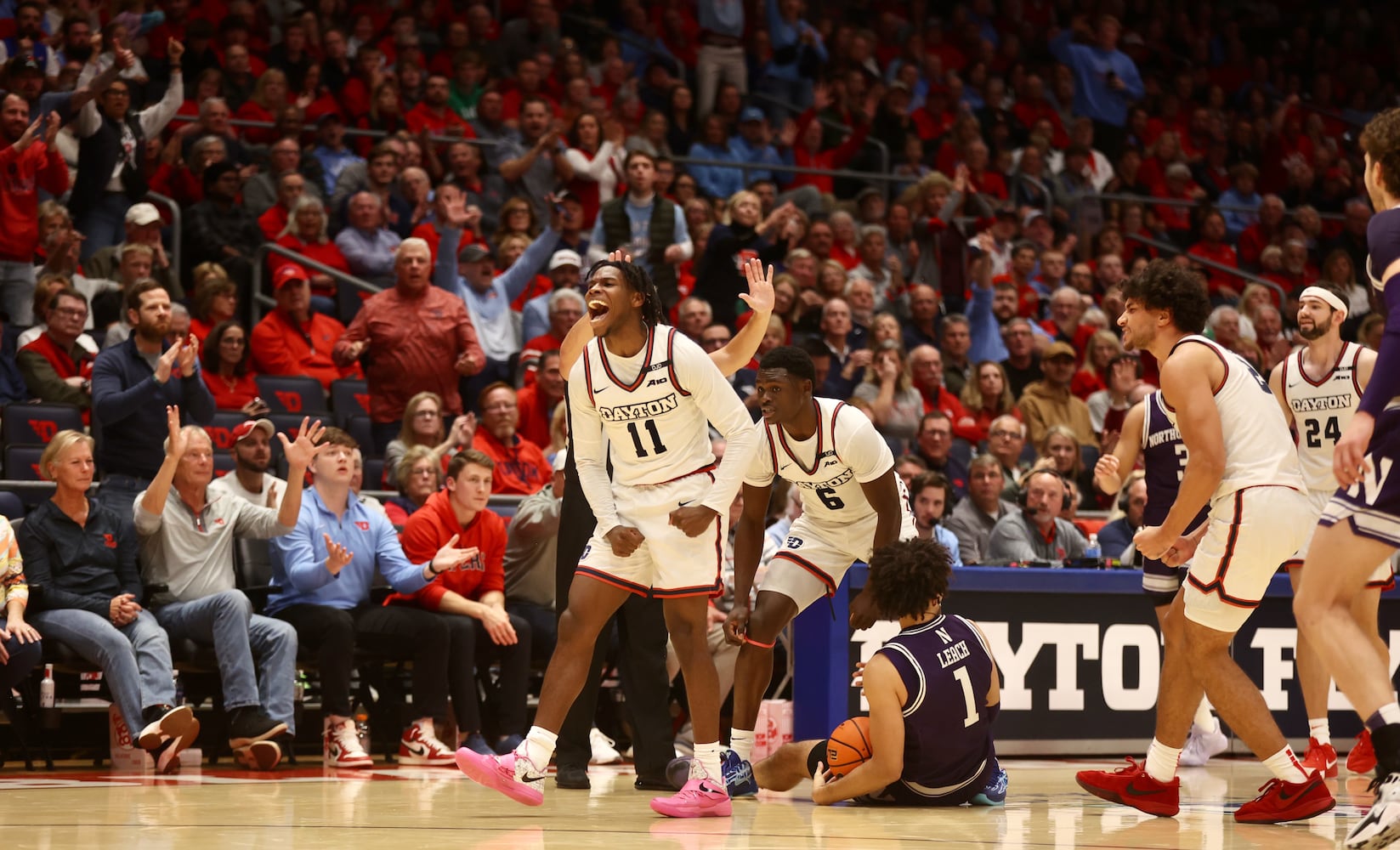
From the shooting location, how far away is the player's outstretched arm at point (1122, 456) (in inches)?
270

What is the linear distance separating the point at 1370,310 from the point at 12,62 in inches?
539

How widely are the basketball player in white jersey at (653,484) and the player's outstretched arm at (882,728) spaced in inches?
22.8

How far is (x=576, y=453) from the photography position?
253 inches

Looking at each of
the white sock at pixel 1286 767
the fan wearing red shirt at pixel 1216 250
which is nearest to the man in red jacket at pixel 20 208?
the white sock at pixel 1286 767

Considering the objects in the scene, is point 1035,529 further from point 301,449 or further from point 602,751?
→ point 301,449

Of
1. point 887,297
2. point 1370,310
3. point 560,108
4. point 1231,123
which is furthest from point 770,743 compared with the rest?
point 1231,123

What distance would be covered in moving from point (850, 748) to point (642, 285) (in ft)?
6.65

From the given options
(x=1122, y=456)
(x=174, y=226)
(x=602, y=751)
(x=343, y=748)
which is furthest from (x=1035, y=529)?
(x=174, y=226)

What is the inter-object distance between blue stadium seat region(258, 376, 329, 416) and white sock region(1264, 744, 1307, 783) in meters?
6.60

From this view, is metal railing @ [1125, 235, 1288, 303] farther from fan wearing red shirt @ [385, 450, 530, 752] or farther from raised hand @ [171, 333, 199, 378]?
raised hand @ [171, 333, 199, 378]

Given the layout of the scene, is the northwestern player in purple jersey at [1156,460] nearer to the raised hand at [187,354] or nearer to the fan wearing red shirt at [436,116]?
the raised hand at [187,354]

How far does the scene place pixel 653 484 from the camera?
630 centimetres

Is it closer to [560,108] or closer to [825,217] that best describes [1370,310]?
[825,217]

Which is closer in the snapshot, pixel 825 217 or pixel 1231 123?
pixel 825 217
